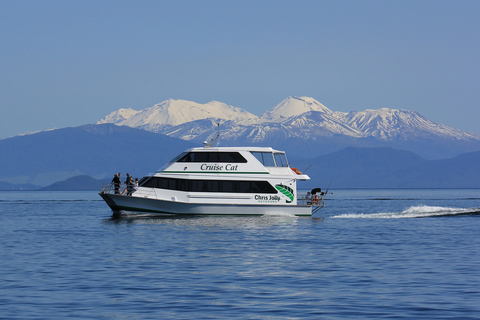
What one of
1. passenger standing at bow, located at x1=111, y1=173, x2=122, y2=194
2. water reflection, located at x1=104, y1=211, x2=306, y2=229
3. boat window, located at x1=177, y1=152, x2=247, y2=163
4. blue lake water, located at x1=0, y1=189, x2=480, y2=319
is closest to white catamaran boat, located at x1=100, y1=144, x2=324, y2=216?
boat window, located at x1=177, y1=152, x2=247, y2=163

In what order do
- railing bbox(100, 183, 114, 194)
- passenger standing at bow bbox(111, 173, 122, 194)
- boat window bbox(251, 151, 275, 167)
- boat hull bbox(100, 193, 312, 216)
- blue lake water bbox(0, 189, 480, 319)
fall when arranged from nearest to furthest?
blue lake water bbox(0, 189, 480, 319), boat hull bbox(100, 193, 312, 216), boat window bbox(251, 151, 275, 167), passenger standing at bow bbox(111, 173, 122, 194), railing bbox(100, 183, 114, 194)

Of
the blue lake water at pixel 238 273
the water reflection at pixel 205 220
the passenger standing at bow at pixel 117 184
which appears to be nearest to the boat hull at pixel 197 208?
the water reflection at pixel 205 220

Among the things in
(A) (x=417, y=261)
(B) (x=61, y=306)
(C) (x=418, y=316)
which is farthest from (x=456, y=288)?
(B) (x=61, y=306)

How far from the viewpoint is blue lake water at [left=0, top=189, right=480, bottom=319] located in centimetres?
1548

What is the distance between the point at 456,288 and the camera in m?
18.0

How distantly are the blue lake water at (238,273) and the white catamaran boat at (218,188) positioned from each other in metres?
5.23

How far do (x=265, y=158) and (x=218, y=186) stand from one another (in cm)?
372

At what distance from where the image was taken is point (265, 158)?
43875 millimetres

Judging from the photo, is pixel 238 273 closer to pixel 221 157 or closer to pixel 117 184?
pixel 221 157

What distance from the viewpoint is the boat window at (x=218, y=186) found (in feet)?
140

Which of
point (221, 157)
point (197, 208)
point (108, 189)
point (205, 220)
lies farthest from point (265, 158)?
point (108, 189)

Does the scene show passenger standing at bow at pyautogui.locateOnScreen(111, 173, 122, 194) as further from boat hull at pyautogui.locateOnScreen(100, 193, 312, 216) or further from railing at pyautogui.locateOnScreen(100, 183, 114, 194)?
boat hull at pyautogui.locateOnScreen(100, 193, 312, 216)

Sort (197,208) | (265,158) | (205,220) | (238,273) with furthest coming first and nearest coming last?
(265,158) < (197,208) < (205,220) < (238,273)

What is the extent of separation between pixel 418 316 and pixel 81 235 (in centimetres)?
2323
